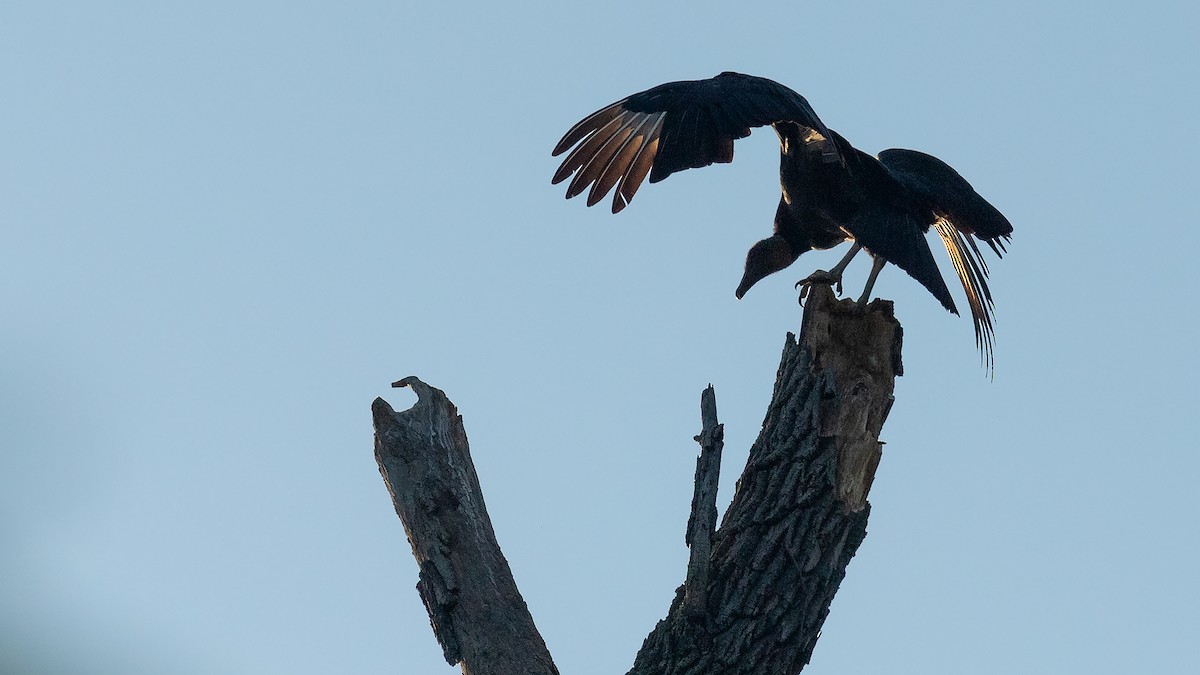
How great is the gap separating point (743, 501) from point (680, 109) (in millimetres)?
1486

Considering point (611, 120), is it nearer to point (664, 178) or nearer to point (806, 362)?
point (664, 178)

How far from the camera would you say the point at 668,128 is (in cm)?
519

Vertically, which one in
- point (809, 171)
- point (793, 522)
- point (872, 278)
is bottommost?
point (793, 522)

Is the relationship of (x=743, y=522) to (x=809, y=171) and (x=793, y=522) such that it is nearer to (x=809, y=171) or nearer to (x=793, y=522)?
(x=793, y=522)

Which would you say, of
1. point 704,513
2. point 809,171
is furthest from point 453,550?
point 809,171

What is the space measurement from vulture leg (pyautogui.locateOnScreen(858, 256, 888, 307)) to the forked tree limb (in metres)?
1.47

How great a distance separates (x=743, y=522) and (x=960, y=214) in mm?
2026

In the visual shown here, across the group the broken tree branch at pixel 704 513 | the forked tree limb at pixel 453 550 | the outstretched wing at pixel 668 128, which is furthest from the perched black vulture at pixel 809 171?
the forked tree limb at pixel 453 550

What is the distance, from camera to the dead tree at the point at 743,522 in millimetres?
4422

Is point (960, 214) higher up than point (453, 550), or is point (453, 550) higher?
point (960, 214)

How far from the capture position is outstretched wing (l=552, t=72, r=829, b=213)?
5074 millimetres

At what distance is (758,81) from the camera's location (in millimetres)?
5359

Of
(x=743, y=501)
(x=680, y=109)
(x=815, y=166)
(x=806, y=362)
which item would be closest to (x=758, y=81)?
(x=680, y=109)

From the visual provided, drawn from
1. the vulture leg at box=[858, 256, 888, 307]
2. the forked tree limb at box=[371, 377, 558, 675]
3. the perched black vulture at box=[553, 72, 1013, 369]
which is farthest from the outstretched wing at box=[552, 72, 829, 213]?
the forked tree limb at box=[371, 377, 558, 675]
